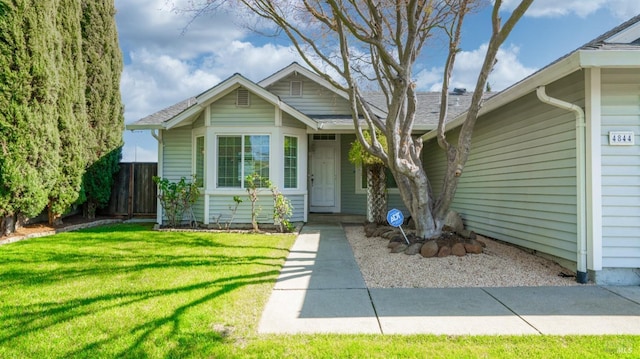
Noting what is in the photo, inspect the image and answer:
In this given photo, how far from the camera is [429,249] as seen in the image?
19.0ft

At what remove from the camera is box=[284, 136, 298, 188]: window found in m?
9.74

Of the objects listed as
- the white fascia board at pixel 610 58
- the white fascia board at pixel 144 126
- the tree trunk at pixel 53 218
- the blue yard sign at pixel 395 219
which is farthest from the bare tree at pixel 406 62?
the tree trunk at pixel 53 218

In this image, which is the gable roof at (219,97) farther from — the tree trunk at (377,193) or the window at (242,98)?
the tree trunk at (377,193)

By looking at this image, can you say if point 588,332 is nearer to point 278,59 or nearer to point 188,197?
point 188,197

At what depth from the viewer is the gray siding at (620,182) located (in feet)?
14.9

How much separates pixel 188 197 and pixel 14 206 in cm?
350

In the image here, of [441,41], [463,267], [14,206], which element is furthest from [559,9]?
[14,206]

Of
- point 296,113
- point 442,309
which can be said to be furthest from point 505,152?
point 296,113

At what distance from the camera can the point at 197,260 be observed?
Result: 568cm

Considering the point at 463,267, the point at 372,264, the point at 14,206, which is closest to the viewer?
the point at 463,267

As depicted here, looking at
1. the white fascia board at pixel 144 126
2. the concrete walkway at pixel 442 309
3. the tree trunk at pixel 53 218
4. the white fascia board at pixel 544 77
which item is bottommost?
the concrete walkway at pixel 442 309

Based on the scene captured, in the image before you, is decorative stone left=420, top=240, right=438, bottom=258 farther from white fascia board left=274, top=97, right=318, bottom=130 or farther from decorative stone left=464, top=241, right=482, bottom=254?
white fascia board left=274, top=97, right=318, bottom=130

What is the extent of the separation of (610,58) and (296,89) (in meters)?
8.47

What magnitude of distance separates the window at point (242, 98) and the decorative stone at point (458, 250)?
6269 millimetres
